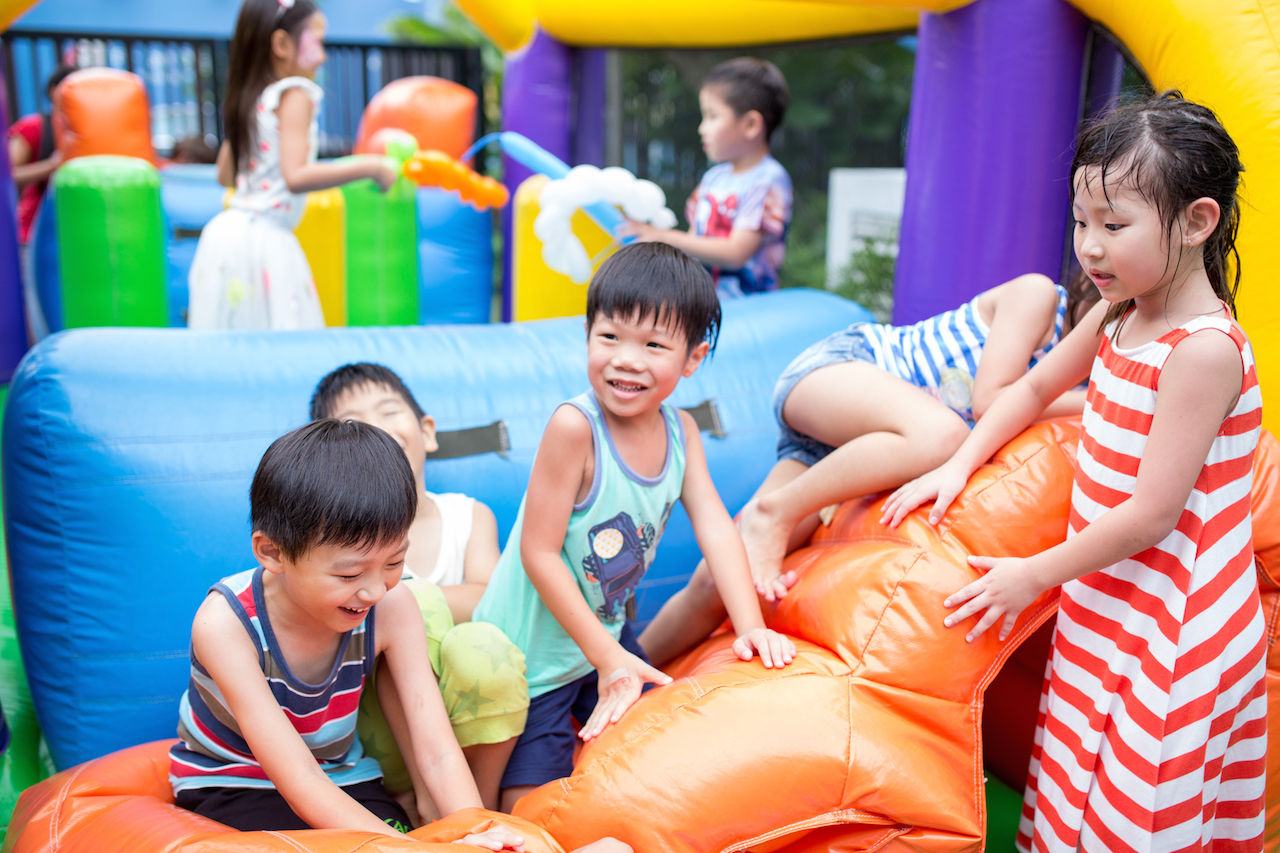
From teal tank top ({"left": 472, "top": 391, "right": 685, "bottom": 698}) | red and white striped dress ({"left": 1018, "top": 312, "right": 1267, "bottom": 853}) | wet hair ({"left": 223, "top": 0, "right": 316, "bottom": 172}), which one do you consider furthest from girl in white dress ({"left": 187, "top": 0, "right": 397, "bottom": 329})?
red and white striped dress ({"left": 1018, "top": 312, "right": 1267, "bottom": 853})

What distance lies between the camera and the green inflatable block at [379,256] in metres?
3.88

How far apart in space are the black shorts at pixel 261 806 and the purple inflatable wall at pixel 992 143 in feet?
6.14

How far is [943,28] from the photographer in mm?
2576

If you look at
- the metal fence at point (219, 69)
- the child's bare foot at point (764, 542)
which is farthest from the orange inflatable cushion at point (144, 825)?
the metal fence at point (219, 69)

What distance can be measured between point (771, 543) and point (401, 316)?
2.52 metres

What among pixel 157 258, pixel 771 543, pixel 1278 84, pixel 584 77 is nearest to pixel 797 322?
pixel 771 543

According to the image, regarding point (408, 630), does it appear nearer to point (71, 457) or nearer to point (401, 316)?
point (71, 457)

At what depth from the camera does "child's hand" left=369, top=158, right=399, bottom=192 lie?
2.86 meters

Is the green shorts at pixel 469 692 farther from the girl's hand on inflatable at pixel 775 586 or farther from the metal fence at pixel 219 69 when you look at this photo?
the metal fence at pixel 219 69

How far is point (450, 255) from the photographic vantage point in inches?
189

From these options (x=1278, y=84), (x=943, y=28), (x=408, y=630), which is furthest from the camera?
(x=943, y=28)

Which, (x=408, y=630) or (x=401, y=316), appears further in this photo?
(x=401, y=316)

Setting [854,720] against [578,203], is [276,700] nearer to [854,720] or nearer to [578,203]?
[854,720]

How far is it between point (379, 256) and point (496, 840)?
3015 mm
